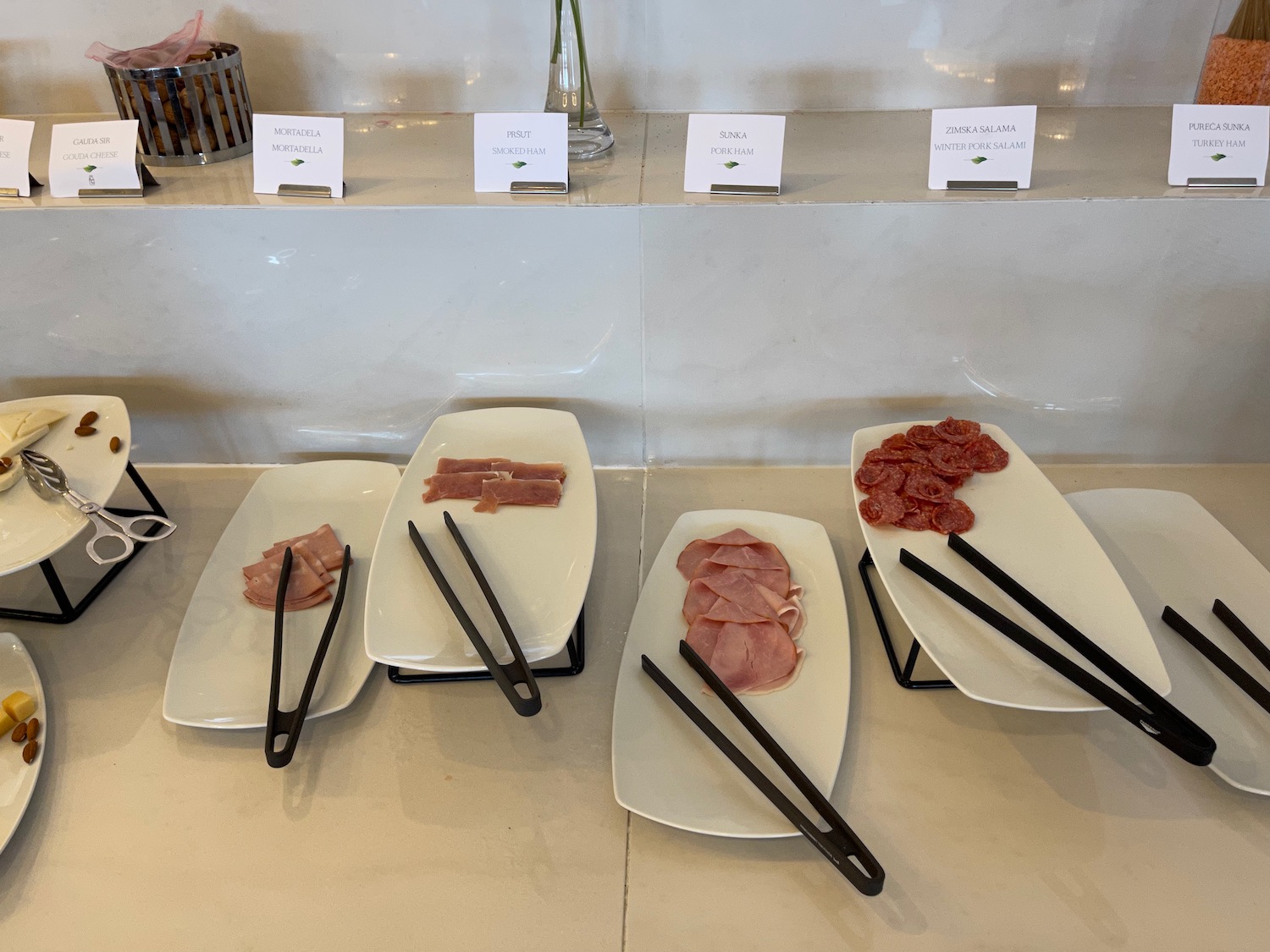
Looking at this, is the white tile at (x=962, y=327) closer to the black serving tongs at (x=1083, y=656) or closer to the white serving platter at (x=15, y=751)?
the black serving tongs at (x=1083, y=656)

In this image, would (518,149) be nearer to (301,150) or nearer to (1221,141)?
(301,150)

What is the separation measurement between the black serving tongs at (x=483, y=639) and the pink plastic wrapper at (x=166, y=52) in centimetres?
66

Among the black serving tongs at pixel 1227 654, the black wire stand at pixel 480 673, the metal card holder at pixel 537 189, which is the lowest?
the black wire stand at pixel 480 673

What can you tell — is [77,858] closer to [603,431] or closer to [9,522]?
[9,522]

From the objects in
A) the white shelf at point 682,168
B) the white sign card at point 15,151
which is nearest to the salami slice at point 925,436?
the white shelf at point 682,168

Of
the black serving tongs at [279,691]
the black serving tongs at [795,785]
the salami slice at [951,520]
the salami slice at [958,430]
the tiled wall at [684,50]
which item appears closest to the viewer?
the black serving tongs at [795,785]

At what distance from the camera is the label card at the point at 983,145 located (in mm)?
874

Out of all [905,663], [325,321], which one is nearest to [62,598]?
[325,321]

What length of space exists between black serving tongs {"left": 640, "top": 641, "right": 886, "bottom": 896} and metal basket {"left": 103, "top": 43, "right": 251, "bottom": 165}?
2.80 feet

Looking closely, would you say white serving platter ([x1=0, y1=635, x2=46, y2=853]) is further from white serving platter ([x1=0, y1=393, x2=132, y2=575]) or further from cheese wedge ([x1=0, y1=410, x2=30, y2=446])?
cheese wedge ([x1=0, y1=410, x2=30, y2=446])

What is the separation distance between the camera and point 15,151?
938 millimetres

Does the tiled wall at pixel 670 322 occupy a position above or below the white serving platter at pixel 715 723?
above

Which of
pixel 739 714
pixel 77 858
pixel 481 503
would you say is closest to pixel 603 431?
pixel 481 503

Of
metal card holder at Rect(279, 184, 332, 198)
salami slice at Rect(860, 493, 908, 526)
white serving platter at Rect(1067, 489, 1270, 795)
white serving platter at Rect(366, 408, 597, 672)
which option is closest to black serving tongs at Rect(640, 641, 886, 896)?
white serving platter at Rect(366, 408, 597, 672)
